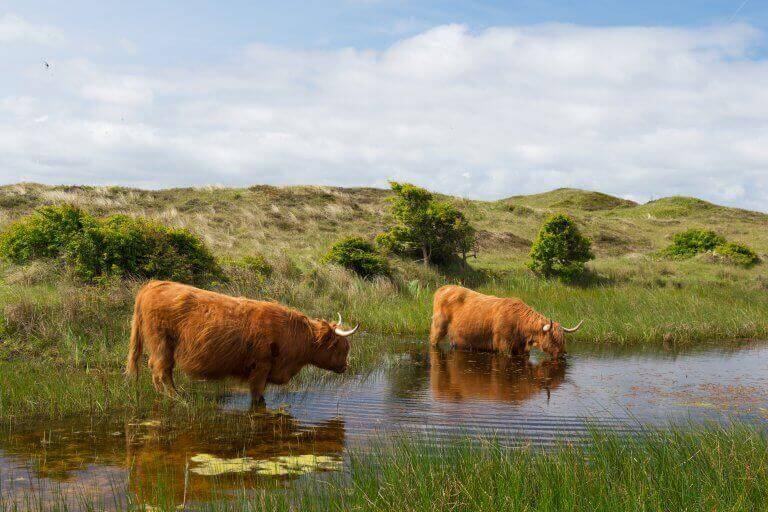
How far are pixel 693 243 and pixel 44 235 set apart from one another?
2767cm

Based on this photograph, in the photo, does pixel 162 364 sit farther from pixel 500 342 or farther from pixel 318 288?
pixel 318 288

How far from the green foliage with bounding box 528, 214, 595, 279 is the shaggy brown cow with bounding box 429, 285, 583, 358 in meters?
8.81

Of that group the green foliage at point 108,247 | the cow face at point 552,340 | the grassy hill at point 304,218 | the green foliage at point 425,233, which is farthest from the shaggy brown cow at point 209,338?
the green foliage at point 425,233

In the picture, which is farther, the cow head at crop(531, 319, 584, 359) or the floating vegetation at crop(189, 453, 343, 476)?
the cow head at crop(531, 319, 584, 359)

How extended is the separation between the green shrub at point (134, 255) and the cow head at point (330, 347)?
18.5 feet

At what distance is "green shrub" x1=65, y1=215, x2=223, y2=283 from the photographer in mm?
12141

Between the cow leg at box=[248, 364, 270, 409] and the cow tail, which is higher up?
the cow tail

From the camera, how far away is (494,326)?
10.9 metres

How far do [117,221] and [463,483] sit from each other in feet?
38.8

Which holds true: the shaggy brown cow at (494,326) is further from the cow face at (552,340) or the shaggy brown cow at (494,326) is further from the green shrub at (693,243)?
the green shrub at (693,243)

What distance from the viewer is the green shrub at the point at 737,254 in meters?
26.1

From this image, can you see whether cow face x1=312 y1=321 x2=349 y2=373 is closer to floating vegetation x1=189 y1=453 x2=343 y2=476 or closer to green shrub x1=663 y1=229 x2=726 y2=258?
floating vegetation x1=189 y1=453 x2=343 y2=476

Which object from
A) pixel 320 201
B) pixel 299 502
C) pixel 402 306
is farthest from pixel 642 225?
pixel 299 502

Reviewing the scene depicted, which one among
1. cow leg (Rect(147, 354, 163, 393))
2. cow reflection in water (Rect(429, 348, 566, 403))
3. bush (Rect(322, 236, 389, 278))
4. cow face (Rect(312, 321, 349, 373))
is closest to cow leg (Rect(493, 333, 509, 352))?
cow reflection in water (Rect(429, 348, 566, 403))
